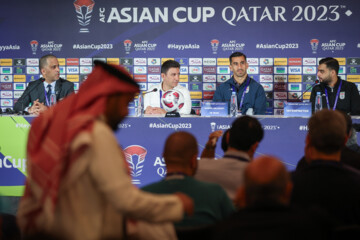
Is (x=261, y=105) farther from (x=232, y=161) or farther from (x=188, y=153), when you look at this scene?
(x=188, y=153)

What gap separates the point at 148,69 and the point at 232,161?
5.42 m

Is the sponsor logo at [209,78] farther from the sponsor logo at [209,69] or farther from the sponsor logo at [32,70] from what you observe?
the sponsor logo at [32,70]

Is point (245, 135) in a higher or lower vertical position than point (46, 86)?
lower

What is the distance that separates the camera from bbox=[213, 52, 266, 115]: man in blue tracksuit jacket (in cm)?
651

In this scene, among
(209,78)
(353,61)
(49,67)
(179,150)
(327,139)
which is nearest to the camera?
(179,150)

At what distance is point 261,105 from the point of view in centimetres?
652

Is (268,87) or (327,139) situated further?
(268,87)

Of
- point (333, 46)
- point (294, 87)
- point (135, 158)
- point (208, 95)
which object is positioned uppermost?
point (333, 46)

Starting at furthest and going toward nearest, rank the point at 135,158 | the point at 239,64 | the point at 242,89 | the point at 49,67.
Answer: the point at 242,89, the point at 239,64, the point at 49,67, the point at 135,158

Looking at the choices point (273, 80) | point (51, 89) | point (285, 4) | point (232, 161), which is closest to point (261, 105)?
point (273, 80)

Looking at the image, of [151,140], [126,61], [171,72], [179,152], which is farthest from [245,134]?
[126,61]

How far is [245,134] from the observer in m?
2.71

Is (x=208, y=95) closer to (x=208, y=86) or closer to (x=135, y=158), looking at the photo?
(x=208, y=86)

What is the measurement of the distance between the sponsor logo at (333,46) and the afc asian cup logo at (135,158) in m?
3.84
